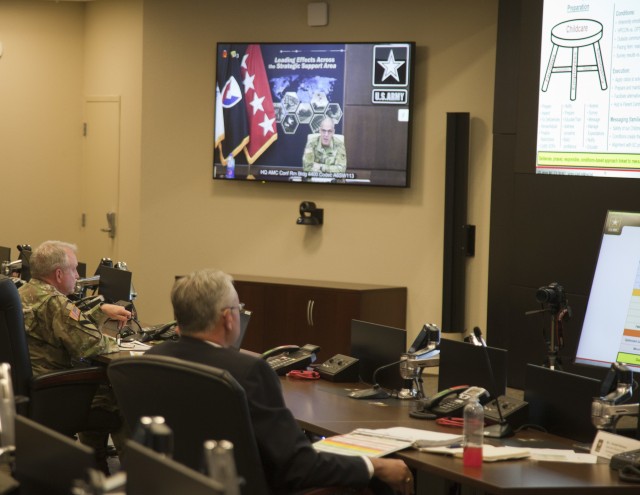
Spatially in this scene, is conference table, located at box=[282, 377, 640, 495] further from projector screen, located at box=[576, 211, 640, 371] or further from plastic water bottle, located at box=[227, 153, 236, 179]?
plastic water bottle, located at box=[227, 153, 236, 179]

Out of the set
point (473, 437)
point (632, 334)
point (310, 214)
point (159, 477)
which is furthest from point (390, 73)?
point (159, 477)

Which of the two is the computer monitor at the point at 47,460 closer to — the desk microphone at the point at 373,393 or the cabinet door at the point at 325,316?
the desk microphone at the point at 373,393

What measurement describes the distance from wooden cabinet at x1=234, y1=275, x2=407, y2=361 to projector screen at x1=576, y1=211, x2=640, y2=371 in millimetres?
3092

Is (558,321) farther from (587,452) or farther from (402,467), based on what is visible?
(402,467)

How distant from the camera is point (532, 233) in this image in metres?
6.42

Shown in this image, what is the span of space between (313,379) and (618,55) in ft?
9.50

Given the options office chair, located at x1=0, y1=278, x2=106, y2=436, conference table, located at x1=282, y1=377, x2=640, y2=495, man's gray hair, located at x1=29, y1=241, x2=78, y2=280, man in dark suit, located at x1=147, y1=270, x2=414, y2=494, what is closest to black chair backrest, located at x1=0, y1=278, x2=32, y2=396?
office chair, located at x1=0, y1=278, x2=106, y2=436

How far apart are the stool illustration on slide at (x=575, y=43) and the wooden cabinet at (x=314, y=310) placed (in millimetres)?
2072

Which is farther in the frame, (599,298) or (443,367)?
(599,298)

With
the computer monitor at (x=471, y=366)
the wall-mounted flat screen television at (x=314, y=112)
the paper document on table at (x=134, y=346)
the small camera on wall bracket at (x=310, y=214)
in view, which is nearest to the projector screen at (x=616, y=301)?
the computer monitor at (x=471, y=366)

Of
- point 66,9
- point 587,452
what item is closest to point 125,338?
point 587,452

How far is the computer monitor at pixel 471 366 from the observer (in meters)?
3.69

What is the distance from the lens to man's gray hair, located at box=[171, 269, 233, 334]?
3.11 m

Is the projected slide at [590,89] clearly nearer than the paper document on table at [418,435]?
No
